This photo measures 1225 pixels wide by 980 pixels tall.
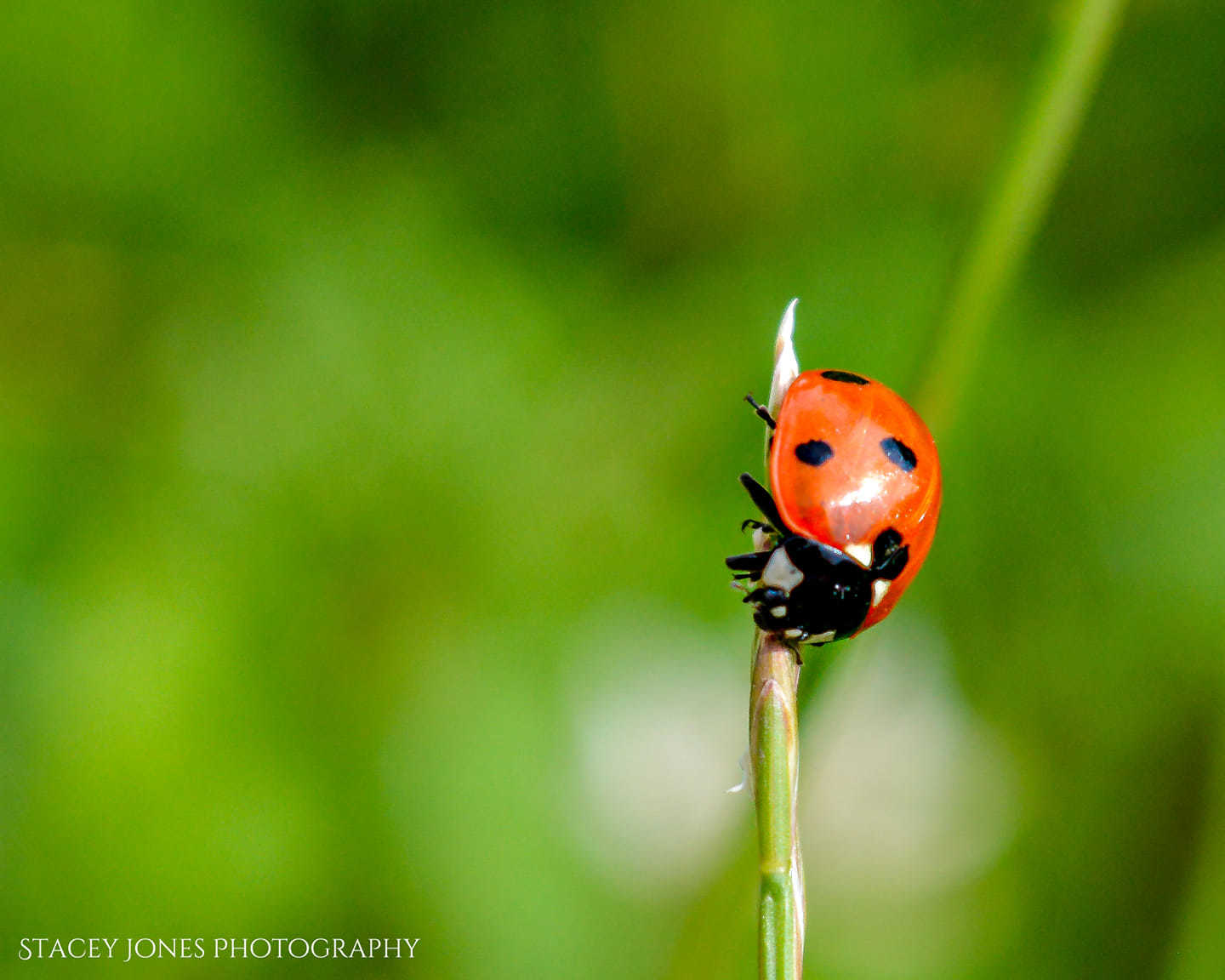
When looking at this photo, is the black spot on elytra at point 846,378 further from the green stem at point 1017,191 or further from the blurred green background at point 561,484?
the blurred green background at point 561,484

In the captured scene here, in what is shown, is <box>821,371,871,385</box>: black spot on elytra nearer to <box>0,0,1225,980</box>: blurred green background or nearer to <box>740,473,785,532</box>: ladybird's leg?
<box>740,473,785,532</box>: ladybird's leg

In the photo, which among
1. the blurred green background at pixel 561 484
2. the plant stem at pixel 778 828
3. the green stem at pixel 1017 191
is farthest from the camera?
the blurred green background at pixel 561 484

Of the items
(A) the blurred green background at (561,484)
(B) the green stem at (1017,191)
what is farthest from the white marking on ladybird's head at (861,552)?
(A) the blurred green background at (561,484)

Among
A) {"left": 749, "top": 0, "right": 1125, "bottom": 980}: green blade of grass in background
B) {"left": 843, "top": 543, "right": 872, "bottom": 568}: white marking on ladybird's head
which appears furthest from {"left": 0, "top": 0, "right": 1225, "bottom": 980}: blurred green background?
{"left": 749, "top": 0, "right": 1125, "bottom": 980}: green blade of grass in background

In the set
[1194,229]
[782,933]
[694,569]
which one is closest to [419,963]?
[694,569]

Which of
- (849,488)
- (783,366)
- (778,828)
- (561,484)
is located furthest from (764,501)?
(561,484)

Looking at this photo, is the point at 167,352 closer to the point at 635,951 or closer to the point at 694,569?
the point at 694,569
